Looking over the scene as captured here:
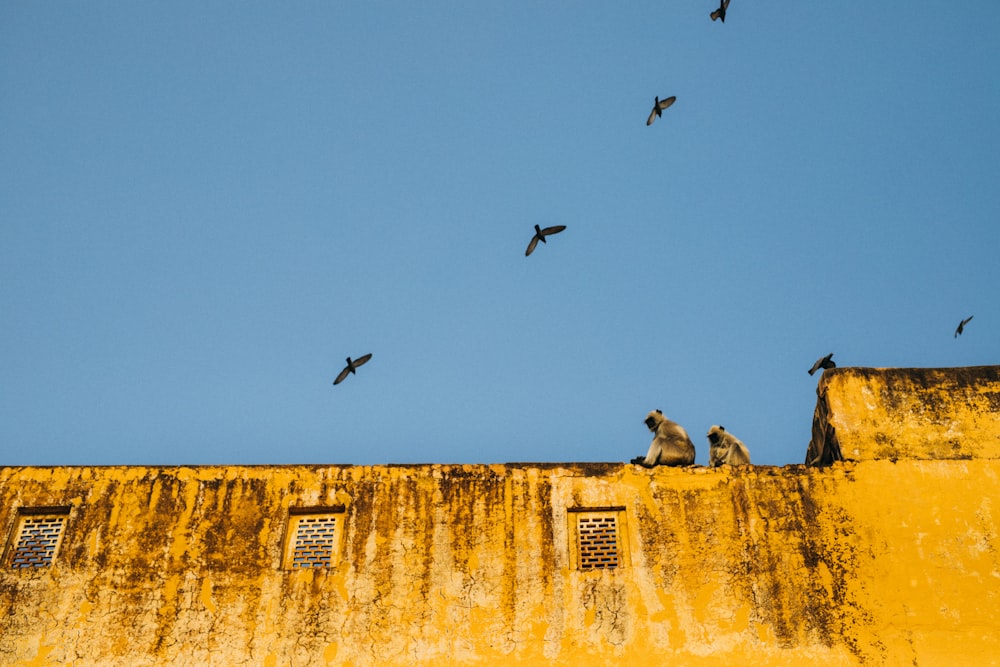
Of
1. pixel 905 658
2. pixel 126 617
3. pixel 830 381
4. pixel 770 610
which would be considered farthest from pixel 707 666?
pixel 126 617

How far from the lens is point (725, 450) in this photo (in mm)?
14852

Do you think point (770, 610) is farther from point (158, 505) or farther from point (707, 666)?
point (158, 505)

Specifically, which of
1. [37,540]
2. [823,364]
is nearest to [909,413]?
[823,364]

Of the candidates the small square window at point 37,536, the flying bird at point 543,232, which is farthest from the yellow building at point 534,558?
the flying bird at point 543,232

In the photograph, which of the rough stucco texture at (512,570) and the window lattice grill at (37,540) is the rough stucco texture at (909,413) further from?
the window lattice grill at (37,540)

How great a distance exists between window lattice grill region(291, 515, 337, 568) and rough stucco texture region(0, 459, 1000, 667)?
17 centimetres

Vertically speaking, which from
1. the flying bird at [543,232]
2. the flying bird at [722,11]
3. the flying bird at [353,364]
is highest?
the flying bird at [722,11]

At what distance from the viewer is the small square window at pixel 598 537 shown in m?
12.7

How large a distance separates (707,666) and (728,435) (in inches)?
149

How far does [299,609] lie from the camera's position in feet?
40.6

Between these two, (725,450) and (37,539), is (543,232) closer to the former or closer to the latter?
(725,450)

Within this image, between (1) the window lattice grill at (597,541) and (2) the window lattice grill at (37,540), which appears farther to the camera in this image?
(2) the window lattice grill at (37,540)

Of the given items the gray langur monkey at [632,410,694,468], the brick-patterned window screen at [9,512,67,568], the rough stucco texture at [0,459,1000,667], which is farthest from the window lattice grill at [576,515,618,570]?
the brick-patterned window screen at [9,512,67,568]

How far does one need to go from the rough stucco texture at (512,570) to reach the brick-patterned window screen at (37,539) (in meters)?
0.11
